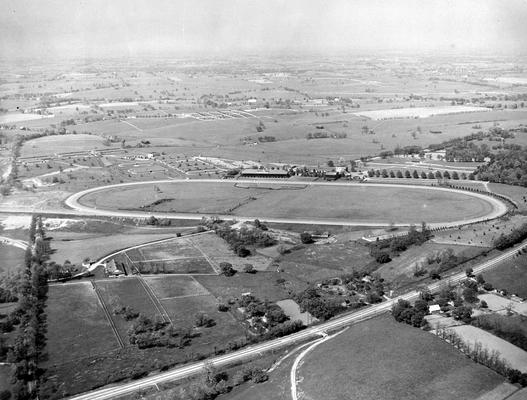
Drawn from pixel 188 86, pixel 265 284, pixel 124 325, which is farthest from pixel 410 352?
pixel 188 86

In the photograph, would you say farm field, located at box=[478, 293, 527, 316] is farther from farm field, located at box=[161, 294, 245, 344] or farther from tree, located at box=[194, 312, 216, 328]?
tree, located at box=[194, 312, 216, 328]

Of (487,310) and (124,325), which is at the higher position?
(487,310)

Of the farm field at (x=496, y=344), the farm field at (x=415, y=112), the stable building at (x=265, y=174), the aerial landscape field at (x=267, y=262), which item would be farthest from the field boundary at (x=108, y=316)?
the farm field at (x=415, y=112)

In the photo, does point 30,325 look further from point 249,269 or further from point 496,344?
point 496,344

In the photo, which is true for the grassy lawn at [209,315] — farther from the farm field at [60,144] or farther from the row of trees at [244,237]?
the farm field at [60,144]

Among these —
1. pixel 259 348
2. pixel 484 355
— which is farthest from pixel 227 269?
pixel 484 355

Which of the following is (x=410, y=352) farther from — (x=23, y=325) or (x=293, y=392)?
(x=23, y=325)
